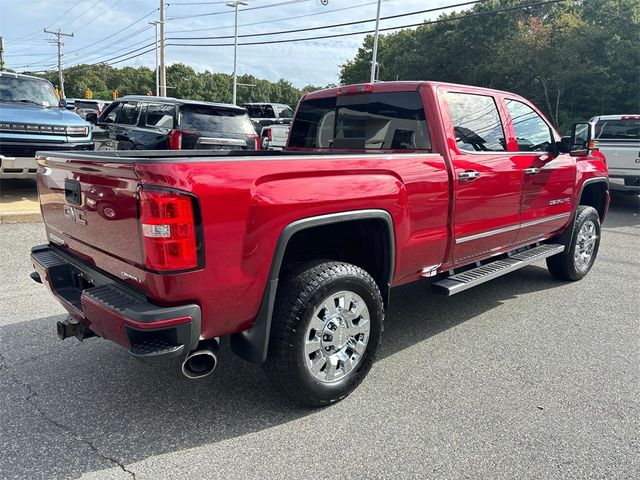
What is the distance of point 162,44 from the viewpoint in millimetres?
33781

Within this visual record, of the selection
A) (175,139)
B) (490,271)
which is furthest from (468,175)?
(175,139)

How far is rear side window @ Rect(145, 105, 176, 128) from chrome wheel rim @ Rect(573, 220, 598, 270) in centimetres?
697

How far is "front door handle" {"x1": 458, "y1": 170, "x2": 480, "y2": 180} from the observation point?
12.0 feet

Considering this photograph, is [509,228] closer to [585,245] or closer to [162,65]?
[585,245]

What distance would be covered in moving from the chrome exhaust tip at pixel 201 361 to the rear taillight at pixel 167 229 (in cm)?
50

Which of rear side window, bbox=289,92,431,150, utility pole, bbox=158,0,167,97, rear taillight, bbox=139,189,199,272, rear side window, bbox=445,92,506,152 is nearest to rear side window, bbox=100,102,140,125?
rear side window, bbox=289,92,431,150

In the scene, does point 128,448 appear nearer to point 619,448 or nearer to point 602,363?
point 619,448

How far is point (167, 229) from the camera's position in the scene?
7.39 feet

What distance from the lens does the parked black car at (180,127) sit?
905 cm

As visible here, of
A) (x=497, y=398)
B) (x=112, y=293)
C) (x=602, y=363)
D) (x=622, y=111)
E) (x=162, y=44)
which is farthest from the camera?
(x=162, y=44)

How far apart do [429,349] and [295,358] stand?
1490 mm

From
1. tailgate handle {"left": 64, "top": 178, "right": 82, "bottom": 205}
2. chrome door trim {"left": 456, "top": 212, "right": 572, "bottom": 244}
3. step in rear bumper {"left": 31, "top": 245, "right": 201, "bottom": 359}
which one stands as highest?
tailgate handle {"left": 64, "top": 178, "right": 82, "bottom": 205}

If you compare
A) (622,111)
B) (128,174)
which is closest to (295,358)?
(128,174)

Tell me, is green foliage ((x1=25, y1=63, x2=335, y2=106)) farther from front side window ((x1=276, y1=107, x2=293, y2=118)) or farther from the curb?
the curb
